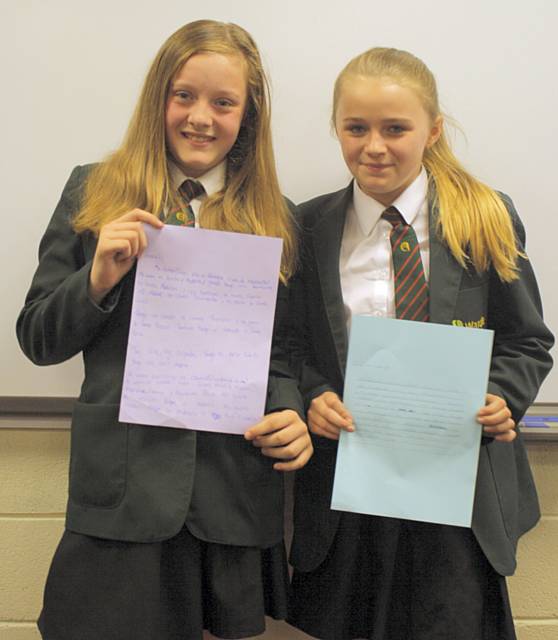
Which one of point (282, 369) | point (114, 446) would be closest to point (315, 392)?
point (282, 369)

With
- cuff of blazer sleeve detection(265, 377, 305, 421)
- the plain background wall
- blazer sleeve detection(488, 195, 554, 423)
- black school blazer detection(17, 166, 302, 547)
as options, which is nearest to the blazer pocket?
black school blazer detection(17, 166, 302, 547)

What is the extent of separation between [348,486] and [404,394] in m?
0.16

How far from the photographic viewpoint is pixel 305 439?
990 millimetres

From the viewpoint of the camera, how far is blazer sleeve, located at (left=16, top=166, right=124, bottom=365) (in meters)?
0.90

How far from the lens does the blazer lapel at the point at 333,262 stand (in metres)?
1.05

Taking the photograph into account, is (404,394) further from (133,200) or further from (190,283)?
(133,200)

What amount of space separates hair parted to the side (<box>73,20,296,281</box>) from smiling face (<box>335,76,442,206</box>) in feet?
0.46

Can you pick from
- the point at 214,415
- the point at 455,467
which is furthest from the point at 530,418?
the point at 214,415

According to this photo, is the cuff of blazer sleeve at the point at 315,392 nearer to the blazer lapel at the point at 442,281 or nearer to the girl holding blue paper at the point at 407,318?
the girl holding blue paper at the point at 407,318

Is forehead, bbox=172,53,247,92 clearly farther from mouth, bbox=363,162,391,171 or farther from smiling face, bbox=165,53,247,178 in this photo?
mouth, bbox=363,162,391,171

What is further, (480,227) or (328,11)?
(328,11)

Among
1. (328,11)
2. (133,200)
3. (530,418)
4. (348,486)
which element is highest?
(328,11)

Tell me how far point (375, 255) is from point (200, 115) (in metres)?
0.34

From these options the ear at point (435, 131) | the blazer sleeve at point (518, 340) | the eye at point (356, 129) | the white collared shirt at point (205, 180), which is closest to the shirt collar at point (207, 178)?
the white collared shirt at point (205, 180)
